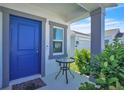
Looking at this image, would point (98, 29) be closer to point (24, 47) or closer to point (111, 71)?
point (24, 47)

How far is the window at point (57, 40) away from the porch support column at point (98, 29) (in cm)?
198

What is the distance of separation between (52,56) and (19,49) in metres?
1.93

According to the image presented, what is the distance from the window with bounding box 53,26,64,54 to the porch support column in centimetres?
221

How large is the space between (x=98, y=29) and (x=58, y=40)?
2.79 metres

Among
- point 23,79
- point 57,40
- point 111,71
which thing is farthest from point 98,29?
point 111,71

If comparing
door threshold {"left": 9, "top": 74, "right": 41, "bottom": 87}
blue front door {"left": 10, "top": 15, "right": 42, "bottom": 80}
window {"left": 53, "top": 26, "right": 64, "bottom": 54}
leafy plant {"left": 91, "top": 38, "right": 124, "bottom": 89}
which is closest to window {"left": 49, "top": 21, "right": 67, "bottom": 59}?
window {"left": 53, "top": 26, "right": 64, "bottom": 54}

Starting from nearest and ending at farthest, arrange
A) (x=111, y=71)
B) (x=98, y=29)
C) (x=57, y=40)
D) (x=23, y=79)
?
(x=111, y=71) < (x=98, y=29) < (x=23, y=79) < (x=57, y=40)

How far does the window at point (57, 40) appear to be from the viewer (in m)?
7.35

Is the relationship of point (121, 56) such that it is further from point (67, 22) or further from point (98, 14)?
point (67, 22)

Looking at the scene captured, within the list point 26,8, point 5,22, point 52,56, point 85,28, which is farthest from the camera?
point 85,28

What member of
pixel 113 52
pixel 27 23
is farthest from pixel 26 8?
pixel 113 52

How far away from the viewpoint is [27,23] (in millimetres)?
6078

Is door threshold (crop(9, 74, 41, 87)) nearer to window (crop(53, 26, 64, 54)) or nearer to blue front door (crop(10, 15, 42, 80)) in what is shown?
blue front door (crop(10, 15, 42, 80))

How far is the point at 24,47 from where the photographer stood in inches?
237
